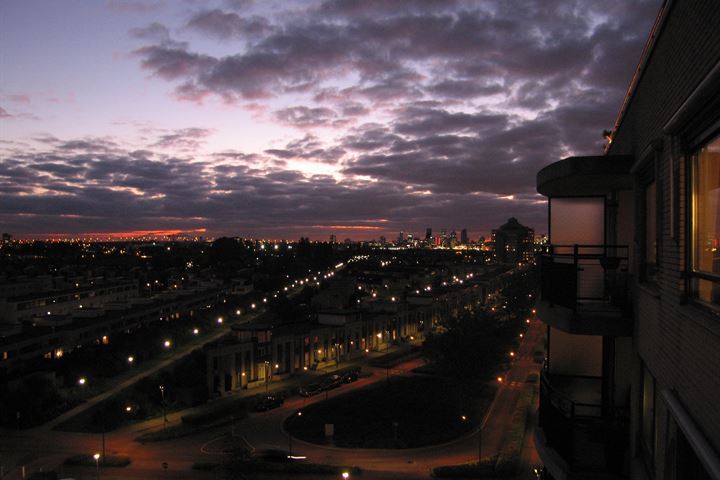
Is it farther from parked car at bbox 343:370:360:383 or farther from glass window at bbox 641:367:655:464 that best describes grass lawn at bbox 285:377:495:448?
glass window at bbox 641:367:655:464

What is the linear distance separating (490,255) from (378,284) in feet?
406

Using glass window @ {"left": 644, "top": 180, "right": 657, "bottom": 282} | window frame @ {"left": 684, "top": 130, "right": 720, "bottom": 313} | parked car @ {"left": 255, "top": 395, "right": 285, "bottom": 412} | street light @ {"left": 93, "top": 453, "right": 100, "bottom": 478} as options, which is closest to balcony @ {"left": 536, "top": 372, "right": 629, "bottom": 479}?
glass window @ {"left": 644, "top": 180, "right": 657, "bottom": 282}

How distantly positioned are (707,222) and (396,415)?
24.1 metres

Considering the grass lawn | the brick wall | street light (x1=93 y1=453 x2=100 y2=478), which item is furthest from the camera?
the grass lawn

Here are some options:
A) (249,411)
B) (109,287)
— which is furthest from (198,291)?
(249,411)

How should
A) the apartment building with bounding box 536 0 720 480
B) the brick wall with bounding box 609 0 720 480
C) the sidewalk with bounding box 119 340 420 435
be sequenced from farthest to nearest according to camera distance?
the sidewalk with bounding box 119 340 420 435 < the apartment building with bounding box 536 0 720 480 < the brick wall with bounding box 609 0 720 480

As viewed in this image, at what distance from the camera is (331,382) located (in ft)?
102

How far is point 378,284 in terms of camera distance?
67688 mm

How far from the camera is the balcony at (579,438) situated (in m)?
4.52

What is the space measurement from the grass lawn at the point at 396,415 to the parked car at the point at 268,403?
5.62 feet

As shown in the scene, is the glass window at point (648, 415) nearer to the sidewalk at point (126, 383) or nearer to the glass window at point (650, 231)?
the glass window at point (650, 231)

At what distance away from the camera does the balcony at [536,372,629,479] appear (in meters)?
4.52

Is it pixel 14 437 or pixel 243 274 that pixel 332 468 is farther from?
pixel 243 274

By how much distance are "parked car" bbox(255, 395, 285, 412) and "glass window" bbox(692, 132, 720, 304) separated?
84.4 ft
